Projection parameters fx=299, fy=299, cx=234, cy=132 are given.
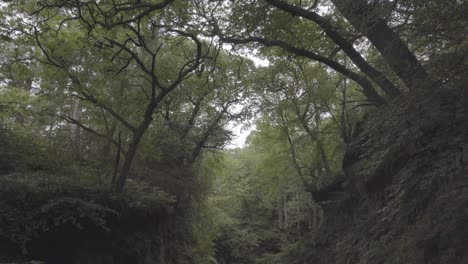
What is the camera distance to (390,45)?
478 centimetres

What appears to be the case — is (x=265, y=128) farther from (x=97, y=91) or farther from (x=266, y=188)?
(x=97, y=91)

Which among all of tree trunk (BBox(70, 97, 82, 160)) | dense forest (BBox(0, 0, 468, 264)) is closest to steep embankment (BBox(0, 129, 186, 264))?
dense forest (BBox(0, 0, 468, 264))

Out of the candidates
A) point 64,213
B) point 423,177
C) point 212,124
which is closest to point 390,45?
point 423,177

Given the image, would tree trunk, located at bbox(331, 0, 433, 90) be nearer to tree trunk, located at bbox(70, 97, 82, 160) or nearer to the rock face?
the rock face

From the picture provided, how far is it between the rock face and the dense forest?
0.10ft

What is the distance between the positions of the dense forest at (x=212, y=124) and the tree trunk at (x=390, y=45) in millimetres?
31

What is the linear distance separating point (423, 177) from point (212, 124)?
943 centimetres

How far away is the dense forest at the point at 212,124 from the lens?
14.5 ft

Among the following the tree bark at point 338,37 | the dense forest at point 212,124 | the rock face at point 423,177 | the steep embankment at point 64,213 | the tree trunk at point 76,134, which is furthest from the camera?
the tree trunk at point 76,134

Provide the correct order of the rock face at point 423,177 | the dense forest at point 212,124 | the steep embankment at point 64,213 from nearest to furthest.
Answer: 1. the rock face at point 423,177
2. the dense forest at point 212,124
3. the steep embankment at point 64,213

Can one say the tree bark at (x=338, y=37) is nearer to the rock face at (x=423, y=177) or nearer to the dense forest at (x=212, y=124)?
the dense forest at (x=212, y=124)

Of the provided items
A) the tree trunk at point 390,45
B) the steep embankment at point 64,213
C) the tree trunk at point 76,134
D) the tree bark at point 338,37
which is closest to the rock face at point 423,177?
the tree trunk at point 390,45

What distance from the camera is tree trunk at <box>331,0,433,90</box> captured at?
4.49 meters

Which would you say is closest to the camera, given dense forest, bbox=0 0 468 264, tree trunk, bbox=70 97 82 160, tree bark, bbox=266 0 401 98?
dense forest, bbox=0 0 468 264
